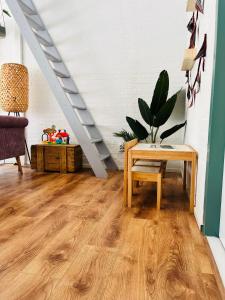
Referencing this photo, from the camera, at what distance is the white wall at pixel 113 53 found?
11.3 feet

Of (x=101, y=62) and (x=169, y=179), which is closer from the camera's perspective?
(x=169, y=179)

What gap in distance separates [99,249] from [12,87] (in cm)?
292

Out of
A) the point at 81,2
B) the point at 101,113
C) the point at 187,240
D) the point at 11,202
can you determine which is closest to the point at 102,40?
the point at 81,2

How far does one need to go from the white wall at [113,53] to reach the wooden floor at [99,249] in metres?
1.70

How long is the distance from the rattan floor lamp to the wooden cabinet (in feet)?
2.21

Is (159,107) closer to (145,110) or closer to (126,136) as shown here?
(145,110)

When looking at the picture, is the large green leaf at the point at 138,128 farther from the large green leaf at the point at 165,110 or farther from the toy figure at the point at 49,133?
the toy figure at the point at 49,133

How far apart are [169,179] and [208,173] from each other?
1.73m

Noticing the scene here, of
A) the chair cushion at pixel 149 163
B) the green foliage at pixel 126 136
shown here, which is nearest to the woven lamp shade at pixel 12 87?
the green foliage at pixel 126 136

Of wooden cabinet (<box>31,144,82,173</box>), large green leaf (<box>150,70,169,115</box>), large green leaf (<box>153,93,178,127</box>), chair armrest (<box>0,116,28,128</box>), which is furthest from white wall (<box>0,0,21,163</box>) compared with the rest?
large green leaf (<box>153,93,178,127</box>)

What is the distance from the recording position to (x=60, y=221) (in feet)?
5.82

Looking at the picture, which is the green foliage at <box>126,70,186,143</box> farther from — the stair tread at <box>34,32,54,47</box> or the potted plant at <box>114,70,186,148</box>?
the stair tread at <box>34,32,54,47</box>

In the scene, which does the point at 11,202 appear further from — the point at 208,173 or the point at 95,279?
the point at 208,173

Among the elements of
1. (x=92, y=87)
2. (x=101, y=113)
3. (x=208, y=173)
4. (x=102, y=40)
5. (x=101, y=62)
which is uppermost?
(x=102, y=40)
